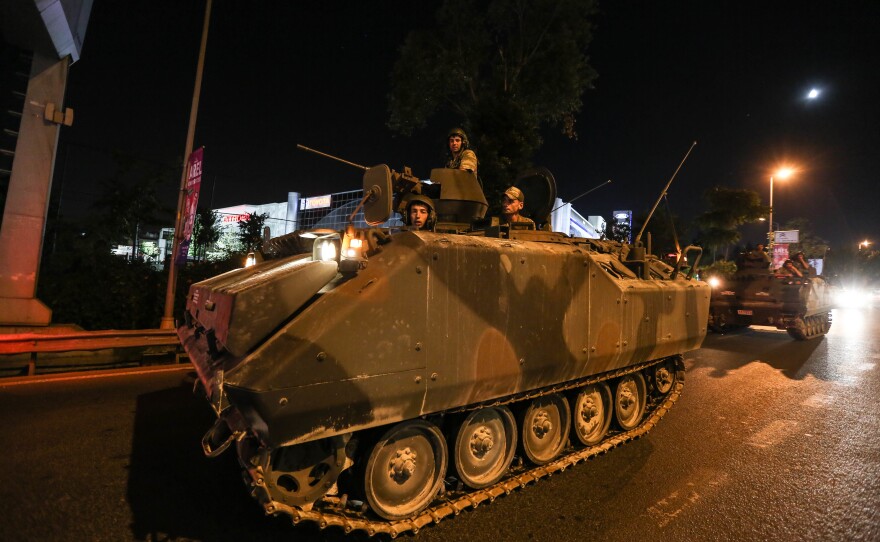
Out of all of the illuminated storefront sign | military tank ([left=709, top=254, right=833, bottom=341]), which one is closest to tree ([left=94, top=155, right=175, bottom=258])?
military tank ([left=709, top=254, right=833, bottom=341])

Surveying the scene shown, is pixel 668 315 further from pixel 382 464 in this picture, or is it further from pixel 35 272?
pixel 35 272

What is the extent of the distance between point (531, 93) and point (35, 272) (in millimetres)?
15634

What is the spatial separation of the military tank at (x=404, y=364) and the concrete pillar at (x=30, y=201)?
6.39 meters

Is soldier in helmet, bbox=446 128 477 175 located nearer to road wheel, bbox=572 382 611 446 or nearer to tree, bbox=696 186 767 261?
road wheel, bbox=572 382 611 446

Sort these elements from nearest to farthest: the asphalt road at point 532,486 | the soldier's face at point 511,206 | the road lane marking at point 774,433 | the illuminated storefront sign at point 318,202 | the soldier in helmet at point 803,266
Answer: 1. the asphalt road at point 532,486
2. the road lane marking at point 774,433
3. the soldier's face at point 511,206
4. the soldier in helmet at point 803,266
5. the illuminated storefront sign at point 318,202

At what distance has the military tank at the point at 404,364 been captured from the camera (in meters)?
2.50

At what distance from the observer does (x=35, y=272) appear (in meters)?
8.74

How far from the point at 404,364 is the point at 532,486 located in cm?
178

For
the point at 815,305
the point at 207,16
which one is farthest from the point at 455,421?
the point at 815,305

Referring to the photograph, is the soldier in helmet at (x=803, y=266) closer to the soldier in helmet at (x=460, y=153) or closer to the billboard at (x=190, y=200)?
the soldier in helmet at (x=460, y=153)

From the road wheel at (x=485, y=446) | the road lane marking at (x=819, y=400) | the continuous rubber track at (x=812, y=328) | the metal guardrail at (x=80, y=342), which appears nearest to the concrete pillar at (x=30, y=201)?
the metal guardrail at (x=80, y=342)

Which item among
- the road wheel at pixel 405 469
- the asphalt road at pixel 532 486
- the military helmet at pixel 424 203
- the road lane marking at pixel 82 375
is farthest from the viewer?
the road lane marking at pixel 82 375

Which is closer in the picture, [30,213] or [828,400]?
[828,400]

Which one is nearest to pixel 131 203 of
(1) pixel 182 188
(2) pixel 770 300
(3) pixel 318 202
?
(1) pixel 182 188
